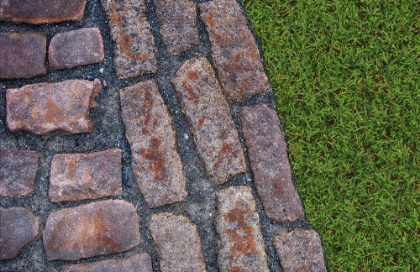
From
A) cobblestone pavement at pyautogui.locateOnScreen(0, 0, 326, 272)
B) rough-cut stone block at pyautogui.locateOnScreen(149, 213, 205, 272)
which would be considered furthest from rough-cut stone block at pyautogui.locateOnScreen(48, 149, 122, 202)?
rough-cut stone block at pyautogui.locateOnScreen(149, 213, 205, 272)

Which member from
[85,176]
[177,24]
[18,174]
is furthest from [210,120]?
[18,174]

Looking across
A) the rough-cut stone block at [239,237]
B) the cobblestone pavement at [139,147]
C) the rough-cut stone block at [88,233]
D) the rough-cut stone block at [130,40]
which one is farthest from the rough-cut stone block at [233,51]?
the rough-cut stone block at [88,233]

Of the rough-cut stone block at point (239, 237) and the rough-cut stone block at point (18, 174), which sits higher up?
the rough-cut stone block at point (18, 174)

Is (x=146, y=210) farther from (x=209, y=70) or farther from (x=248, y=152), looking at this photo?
(x=209, y=70)

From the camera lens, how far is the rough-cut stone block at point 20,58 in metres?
1.95

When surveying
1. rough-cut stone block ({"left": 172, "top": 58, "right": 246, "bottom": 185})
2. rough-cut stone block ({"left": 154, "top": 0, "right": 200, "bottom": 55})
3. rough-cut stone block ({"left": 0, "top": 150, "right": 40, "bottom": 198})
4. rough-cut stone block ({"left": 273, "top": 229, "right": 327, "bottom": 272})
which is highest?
rough-cut stone block ({"left": 154, "top": 0, "right": 200, "bottom": 55})

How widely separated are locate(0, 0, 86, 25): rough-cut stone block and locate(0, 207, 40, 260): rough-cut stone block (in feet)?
2.66

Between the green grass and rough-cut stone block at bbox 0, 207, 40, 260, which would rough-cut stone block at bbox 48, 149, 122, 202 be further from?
the green grass

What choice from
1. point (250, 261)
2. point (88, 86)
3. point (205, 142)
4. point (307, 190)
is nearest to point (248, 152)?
point (205, 142)

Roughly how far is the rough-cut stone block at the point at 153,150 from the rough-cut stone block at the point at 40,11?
1.51ft

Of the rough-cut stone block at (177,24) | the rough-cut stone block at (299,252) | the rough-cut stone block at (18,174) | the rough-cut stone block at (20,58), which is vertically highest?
the rough-cut stone block at (177,24)

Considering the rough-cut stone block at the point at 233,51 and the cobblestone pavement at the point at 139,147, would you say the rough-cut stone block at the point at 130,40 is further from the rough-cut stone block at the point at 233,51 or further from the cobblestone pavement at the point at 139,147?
the rough-cut stone block at the point at 233,51

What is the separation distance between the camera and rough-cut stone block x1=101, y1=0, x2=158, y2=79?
6.44 ft

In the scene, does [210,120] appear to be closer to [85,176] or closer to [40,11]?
[85,176]
